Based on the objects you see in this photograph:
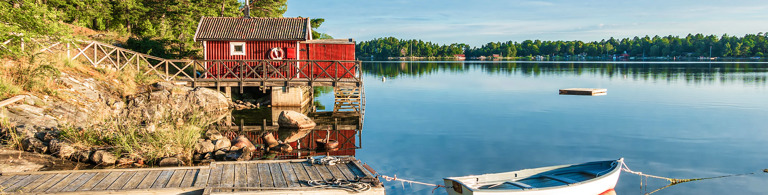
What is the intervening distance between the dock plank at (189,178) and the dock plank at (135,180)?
1.95 feet

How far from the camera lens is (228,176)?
8.16m

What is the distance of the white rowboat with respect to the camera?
339 inches

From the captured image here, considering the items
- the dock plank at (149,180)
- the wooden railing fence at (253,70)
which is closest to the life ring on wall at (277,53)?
the wooden railing fence at (253,70)

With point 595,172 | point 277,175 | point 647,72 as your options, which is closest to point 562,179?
point 595,172

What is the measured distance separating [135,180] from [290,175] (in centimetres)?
221

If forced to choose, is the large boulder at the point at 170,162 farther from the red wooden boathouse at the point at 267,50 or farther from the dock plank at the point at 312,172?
the red wooden boathouse at the point at 267,50

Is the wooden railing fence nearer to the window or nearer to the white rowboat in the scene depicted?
the window

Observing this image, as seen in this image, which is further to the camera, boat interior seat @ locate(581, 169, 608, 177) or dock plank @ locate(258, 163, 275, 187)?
boat interior seat @ locate(581, 169, 608, 177)

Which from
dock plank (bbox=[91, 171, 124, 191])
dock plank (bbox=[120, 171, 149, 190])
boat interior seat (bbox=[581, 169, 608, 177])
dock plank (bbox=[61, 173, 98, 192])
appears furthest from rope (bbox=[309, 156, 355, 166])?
boat interior seat (bbox=[581, 169, 608, 177])

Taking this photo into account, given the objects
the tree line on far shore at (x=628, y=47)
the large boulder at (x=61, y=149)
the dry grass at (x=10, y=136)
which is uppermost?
the tree line on far shore at (x=628, y=47)

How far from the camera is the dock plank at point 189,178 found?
7647 millimetres

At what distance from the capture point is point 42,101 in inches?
508

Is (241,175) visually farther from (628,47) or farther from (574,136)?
(628,47)

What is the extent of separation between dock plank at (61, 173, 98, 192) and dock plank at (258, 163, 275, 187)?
243 cm
